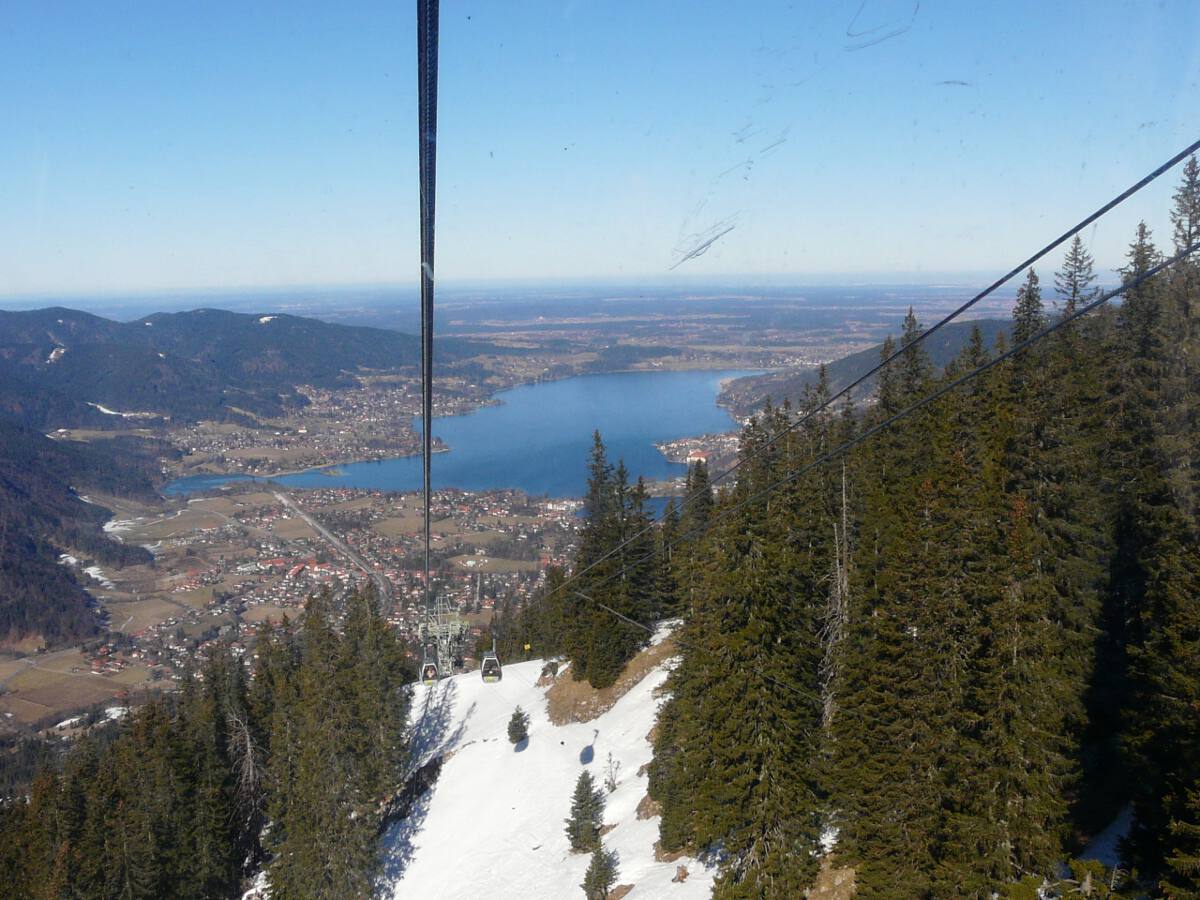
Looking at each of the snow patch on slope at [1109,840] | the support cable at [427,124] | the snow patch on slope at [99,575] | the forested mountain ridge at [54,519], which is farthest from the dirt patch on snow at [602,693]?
the snow patch on slope at [99,575]

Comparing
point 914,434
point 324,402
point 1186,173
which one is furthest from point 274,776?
point 324,402

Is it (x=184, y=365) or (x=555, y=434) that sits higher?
(x=184, y=365)

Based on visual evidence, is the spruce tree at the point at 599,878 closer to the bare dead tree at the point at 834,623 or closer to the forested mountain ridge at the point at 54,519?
the bare dead tree at the point at 834,623

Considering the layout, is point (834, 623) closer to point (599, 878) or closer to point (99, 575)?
point (599, 878)

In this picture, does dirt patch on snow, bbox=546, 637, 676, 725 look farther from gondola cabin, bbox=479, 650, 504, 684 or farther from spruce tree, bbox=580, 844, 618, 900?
spruce tree, bbox=580, 844, 618, 900

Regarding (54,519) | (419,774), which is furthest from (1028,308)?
(54,519)

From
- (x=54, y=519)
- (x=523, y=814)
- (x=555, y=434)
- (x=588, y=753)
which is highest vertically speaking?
(x=555, y=434)

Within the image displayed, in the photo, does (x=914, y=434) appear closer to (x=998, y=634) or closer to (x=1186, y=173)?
(x=1186, y=173)

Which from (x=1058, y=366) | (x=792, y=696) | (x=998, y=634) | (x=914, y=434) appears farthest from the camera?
(x=914, y=434)
